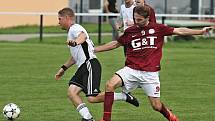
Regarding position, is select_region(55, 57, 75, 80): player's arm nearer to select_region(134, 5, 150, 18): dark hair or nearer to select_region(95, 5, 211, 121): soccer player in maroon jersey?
select_region(95, 5, 211, 121): soccer player in maroon jersey

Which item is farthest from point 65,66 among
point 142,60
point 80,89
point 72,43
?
point 142,60

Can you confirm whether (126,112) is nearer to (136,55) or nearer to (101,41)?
(136,55)

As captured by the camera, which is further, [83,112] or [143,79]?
[83,112]

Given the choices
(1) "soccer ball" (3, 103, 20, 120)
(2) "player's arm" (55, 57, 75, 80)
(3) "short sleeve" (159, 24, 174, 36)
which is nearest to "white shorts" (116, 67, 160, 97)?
(3) "short sleeve" (159, 24, 174, 36)

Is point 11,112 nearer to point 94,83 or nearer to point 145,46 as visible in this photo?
point 94,83

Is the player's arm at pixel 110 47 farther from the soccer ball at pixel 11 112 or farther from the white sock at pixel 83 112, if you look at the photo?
the soccer ball at pixel 11 112

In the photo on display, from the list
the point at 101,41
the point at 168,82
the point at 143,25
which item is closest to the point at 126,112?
the point at 143,25

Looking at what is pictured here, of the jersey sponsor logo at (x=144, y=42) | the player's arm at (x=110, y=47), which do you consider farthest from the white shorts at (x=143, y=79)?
the player's arm at (x=110, y=47)

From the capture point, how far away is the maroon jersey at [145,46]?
9.66 m

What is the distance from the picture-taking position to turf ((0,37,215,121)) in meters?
11.2

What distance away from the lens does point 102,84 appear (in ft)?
49.1

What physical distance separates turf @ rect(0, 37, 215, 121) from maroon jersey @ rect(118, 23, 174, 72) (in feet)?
4.29

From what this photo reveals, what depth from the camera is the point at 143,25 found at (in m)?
9.67

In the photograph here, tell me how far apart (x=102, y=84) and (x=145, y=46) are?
17.6 ft
